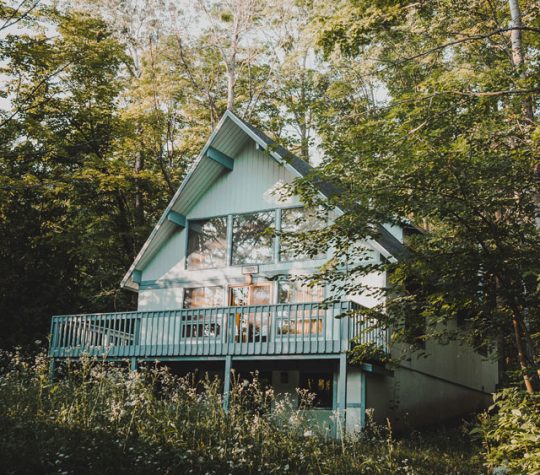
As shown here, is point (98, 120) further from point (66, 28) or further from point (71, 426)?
point (71, 426)

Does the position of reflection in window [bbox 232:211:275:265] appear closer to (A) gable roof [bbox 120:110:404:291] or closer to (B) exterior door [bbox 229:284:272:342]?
(B) exterior door [bbox 229:284:272:342]

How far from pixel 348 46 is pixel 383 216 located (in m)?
5.81

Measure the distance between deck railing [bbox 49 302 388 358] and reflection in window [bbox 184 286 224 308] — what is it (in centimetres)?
81

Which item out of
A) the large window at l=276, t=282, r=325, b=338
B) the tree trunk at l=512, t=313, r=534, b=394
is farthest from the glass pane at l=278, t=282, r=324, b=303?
the tree trunk at l=512, t=313, r=534, b=394

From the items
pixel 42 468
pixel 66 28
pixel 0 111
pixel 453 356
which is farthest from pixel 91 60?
pixel 42 468

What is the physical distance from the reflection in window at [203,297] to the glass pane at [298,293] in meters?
2.07

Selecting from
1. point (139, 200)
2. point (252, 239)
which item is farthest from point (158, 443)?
point (139, 200)

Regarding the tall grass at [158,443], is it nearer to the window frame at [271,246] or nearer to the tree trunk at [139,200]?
the window frame at [271,246]

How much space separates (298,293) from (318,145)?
6750mm

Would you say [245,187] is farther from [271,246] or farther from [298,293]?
[298,293]

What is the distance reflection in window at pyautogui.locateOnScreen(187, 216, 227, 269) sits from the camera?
18953 mm

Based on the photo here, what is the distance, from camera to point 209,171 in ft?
62.5

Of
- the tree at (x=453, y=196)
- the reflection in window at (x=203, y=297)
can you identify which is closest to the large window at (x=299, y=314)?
the reflection in window at (x=203, y=297)

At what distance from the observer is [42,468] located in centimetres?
781
